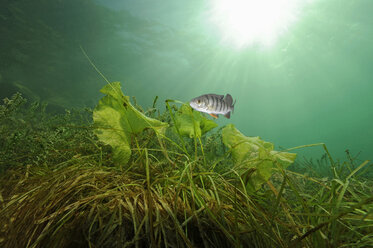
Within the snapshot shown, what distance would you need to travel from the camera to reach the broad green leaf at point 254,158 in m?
1.12

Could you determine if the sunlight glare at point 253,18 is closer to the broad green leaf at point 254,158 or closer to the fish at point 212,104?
the fish at point 212,104

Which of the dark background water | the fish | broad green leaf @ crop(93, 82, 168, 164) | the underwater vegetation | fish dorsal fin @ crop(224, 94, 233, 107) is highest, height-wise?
the dark background water

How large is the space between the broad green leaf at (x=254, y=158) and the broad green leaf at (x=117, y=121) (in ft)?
2.20

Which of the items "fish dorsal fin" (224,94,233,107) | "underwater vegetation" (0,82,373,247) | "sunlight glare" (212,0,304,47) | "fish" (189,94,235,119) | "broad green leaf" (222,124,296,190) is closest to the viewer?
"underwater vegetation" (0,82,373,247)

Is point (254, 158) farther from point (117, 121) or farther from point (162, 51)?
point (162, 51)

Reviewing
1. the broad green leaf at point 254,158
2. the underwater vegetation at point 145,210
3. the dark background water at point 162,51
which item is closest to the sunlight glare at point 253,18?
the dark background water at point 162,51

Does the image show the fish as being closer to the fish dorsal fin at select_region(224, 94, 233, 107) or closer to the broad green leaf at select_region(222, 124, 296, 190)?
the fish dorsal fin at select_region(224, 94, 233, 107)

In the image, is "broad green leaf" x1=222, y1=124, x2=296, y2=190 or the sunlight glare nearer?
"broad green leaf" x1=222, y1=124, x2=296, y2=190

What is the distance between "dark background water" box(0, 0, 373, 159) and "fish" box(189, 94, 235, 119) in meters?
18.2

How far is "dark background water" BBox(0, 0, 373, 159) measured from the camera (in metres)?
17.8

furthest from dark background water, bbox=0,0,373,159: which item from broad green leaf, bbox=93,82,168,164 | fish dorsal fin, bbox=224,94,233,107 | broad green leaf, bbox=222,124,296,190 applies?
broad green leaf, bbox=222,124,296,190

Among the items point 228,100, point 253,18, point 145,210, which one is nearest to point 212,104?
point 228,100

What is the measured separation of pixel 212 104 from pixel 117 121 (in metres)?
1.00

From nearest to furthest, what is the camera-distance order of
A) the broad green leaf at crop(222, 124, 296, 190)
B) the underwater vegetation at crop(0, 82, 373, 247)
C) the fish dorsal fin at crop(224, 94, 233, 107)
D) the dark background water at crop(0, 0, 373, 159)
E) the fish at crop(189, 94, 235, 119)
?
the underwater vegetation at crop(0, 82, 373, 247), the broad green leaf at crop(222, 124, 296, 190), the fish at crop(189, 94, 235, 119), the fish dorsal fin at crop(224, 94, 233, 107), the dark background water at crop(0, 0, 373, 159)
